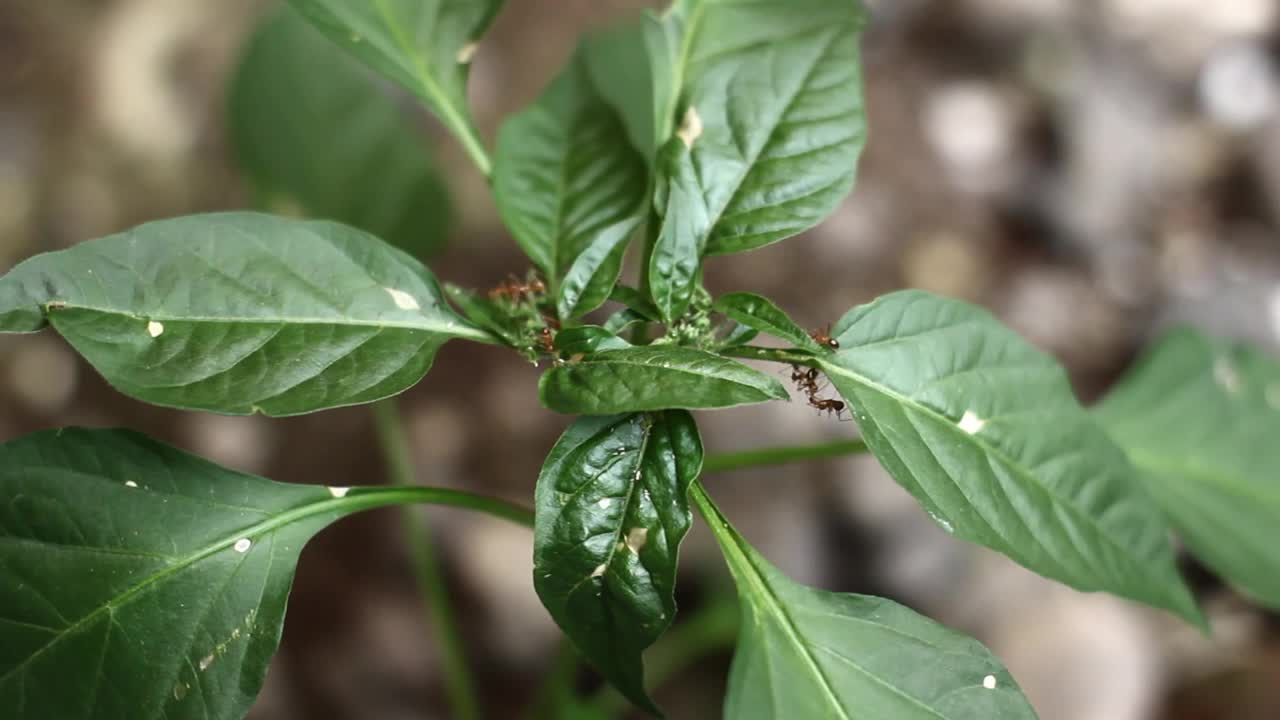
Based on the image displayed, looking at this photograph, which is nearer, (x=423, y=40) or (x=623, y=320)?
(x=623, y=320)

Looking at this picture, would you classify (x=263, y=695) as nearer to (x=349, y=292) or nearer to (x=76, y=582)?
(x=76, y=582)

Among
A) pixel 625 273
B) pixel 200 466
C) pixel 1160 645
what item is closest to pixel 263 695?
pixel 625 273

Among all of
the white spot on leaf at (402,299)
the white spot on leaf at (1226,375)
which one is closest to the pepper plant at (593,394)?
the white spot on leaf at (402,299)

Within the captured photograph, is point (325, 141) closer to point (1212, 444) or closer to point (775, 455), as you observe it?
point (775, 455)

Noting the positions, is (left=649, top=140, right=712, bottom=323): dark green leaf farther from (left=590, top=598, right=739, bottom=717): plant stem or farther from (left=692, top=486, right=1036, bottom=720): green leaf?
(left=590, top=598, right=739, bottom=717): plant stem

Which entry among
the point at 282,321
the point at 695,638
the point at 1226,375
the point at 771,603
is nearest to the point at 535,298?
the point at 282,321

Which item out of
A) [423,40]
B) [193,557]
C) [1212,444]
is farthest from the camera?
[1212,444]

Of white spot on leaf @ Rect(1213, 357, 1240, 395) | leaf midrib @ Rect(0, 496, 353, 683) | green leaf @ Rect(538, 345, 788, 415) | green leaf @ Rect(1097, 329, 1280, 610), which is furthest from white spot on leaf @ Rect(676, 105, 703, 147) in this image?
white spot on leaf @ Rect(1213, 357, 1240, 395)
